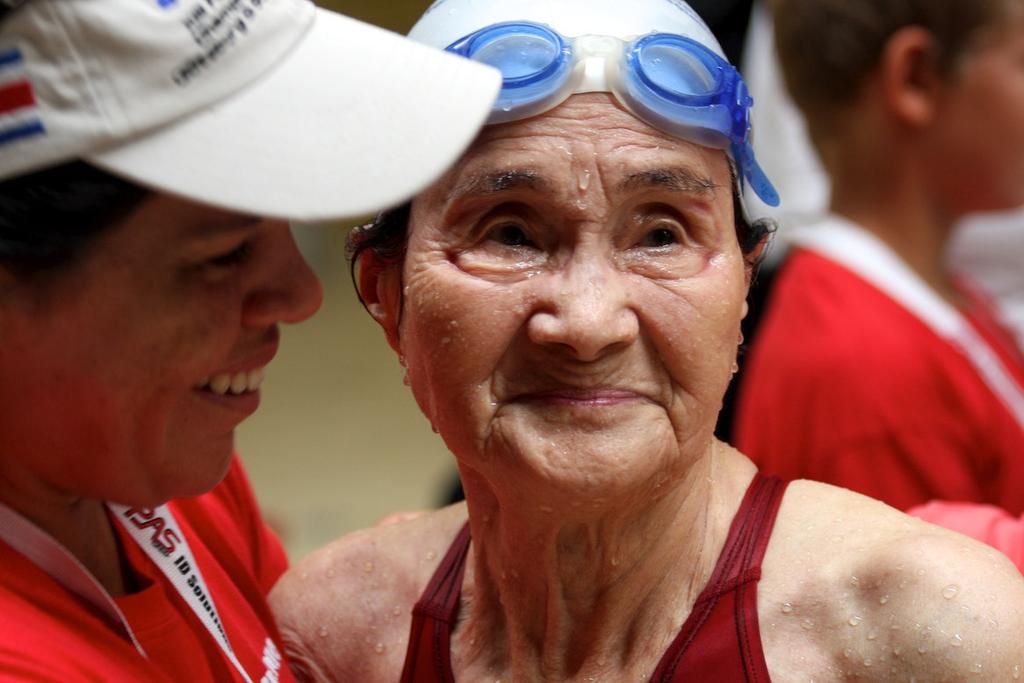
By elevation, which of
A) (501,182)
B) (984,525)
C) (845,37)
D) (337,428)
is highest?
(501,182)

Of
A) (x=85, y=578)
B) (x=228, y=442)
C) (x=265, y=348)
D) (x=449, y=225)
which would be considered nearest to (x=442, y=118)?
(x=449, y=225)

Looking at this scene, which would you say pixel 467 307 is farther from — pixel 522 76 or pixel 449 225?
pixel 522 76

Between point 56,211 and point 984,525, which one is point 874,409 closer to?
point 984,525

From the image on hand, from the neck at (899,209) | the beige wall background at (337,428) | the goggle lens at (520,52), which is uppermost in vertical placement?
the goggle lens at (520,52)

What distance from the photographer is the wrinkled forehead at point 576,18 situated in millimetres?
1618

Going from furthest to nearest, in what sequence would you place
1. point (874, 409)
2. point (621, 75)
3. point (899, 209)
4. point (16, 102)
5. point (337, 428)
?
1. point (337, 428)
2. point (899, 209)
3. point (874, 409)
4. point (621, 75)
5. point (16, 102)

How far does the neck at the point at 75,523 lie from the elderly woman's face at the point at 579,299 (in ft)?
1.52

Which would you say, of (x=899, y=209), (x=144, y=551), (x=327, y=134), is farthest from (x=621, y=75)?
(x=899, y=209)

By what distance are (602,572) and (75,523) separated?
26.0 inches

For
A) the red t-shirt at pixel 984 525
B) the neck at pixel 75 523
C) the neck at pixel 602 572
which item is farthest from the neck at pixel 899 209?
the neck at pixel 75 523

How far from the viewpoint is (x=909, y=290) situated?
2922mm

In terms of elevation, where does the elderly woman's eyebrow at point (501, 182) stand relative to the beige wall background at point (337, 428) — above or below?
above

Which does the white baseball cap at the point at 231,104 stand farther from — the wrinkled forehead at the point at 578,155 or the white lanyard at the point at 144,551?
the white lanyard at the point at 144,551

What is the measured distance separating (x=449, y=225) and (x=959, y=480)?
57.3 inches
